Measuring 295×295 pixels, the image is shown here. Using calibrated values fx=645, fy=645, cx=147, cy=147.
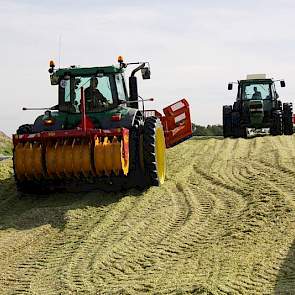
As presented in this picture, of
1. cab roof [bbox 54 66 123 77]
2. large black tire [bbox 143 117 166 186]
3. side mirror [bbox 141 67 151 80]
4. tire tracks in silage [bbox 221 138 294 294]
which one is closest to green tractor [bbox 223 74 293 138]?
tire tracks in silage [bbox 221 138 294 294]

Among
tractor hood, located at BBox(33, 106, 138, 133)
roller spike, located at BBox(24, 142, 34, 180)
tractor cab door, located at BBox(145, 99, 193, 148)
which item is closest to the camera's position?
roller spike, located at BBox(24, 142, 34, 180)

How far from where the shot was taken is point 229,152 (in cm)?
1392

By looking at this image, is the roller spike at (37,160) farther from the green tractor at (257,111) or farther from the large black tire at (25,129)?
the green tractor at (257,111)

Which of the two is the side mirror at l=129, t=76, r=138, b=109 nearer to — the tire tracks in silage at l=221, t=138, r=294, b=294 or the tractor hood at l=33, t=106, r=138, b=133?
the tractor hood at l=33, t=106, r=138, b=133

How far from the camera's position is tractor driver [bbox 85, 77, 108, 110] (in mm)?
10219

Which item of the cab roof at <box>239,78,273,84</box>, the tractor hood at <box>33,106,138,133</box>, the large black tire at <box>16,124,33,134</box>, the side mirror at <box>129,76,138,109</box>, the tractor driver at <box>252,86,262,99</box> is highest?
the cab roof at <box>239,78,273,84</box>

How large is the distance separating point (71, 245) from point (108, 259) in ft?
2.66

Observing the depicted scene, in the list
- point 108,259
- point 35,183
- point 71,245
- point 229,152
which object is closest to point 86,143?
point 35,183

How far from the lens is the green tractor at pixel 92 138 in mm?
9062

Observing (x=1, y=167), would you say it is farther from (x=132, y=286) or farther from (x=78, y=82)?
(x=132, y=286)

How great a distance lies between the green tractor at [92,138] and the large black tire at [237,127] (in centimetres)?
985

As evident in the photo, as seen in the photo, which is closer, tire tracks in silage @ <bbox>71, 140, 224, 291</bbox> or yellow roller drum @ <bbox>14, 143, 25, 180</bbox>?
tire tracks in silage @ <bbox>71, 140, 224, 291</bbox>

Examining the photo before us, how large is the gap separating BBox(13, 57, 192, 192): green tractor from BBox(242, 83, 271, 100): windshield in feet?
34.3

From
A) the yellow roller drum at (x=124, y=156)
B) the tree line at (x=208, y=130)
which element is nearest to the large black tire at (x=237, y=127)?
the tree line at (x=208, y=130)
